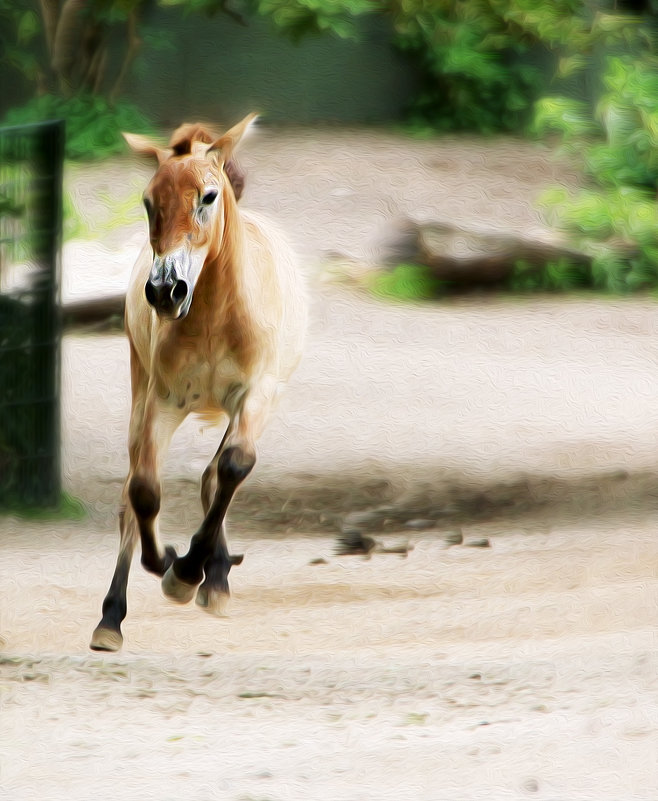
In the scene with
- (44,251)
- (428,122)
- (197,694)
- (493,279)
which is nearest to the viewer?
(197,694)

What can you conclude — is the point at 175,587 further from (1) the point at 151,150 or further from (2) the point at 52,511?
(2) the point at 52,511

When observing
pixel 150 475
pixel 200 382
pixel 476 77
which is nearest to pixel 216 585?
pixel 150 475

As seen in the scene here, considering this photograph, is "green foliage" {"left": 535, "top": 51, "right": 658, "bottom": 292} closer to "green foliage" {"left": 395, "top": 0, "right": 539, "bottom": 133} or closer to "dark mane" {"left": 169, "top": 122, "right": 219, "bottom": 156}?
"green foliage" {"left": 395, "top": 0, "right": 539, "bottom": 133}

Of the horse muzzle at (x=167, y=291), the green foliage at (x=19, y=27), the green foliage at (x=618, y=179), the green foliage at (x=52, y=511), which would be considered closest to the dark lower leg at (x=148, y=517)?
the horse muzzle at (x=167, y=291)

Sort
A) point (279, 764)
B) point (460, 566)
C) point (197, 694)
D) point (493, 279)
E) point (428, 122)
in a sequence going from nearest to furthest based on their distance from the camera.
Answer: point (279, 764) < point (197, 694) < point (460, 566) < point (493, 279) < point (428, 122)

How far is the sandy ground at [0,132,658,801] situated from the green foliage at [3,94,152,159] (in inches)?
67.3

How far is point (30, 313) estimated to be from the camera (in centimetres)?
509

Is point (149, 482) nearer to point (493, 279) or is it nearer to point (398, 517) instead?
point (398, 517)

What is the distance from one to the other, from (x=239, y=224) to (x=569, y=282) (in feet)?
18.9

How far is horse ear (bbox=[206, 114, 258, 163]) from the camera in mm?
3391

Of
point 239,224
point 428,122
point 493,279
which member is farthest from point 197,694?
point 428,122

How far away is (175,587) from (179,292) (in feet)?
2.50

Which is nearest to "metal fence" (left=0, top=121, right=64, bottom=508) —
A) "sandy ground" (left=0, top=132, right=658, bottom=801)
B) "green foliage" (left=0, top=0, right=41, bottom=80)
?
"sandy ground" (left=0, top=132, right=658, bottom=801)

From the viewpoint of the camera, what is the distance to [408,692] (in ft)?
11.2
